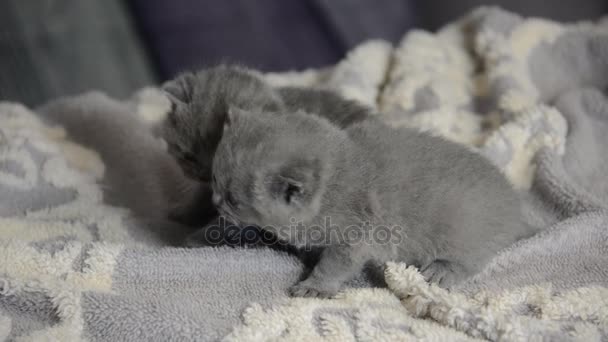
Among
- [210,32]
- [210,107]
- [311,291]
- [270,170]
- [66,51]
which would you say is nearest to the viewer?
[270,170]

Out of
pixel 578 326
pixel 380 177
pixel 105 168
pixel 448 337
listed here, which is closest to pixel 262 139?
pixel 380 177

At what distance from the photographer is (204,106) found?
1428 millimetres

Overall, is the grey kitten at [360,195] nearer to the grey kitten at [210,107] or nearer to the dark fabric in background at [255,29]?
the grey kitten at [210,107]

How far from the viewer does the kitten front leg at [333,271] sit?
1.21m

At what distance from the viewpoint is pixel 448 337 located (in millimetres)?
1064

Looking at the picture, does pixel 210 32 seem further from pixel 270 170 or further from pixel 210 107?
pixel 270 170

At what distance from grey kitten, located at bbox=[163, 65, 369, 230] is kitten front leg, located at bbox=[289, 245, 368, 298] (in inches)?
13.4

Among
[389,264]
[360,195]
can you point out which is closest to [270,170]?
[360,195]

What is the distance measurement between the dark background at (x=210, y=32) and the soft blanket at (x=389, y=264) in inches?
16.1

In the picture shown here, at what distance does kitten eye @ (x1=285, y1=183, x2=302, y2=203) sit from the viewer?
109 centimetres

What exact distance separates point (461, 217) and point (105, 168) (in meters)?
1.10

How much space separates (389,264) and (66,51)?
6.33 ft

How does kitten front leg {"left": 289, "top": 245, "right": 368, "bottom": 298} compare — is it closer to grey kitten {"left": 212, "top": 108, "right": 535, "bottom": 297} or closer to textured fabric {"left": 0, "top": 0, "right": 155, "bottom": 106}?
grey kitten {"left": 212, "top": 108, "right": 535, "bottom": 297}

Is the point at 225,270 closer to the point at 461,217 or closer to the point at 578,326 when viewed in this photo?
the point at 461,217
